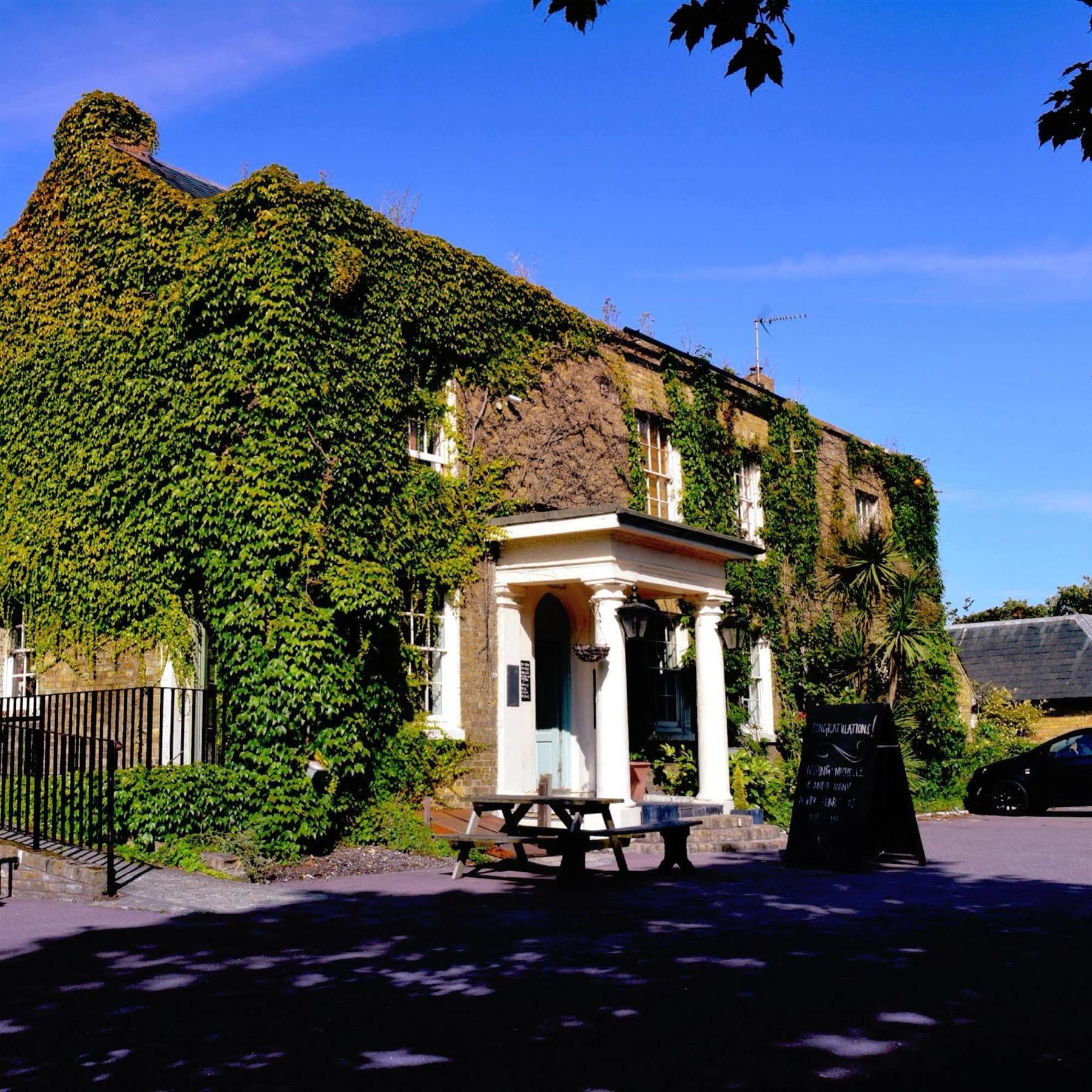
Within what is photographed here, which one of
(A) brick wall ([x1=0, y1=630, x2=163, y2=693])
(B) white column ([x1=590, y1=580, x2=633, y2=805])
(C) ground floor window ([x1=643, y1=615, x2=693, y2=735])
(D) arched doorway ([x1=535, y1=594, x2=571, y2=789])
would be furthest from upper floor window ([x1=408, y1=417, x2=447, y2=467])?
(C) ground floor window ([x1=643, y1=615, x2=693, y2=735])

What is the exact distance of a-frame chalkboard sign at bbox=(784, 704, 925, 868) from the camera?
1258 centimetres

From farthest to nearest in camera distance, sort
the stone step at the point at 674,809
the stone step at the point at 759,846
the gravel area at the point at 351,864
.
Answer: the stone step at the point at 674,809, the stone step at the point at 759,846, the gravel area at the point at 351,864

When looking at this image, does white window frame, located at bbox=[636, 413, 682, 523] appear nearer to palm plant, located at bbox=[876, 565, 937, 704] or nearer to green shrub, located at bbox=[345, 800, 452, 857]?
palm plant, located at bbox=[876, 565, 937, 704]

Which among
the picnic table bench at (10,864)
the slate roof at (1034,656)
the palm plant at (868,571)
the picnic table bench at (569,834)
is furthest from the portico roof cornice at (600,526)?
the slate roof at (1034,656)

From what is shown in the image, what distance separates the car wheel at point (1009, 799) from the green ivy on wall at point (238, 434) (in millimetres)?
10834

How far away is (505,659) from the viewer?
54.2 ft

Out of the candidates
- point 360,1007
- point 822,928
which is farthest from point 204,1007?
point 822,928

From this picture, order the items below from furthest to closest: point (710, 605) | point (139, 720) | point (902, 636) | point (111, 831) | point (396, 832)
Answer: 1. point (902, 636)
2. point (710, 605)
3. point (396, 832)
4. point (139, 720)
5. point (111, 831)

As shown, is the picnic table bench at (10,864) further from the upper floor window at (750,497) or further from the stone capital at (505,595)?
the upper floor window at (750,497)

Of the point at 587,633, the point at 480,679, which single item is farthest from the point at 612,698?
the point at 587,633

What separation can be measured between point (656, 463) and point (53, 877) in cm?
1202

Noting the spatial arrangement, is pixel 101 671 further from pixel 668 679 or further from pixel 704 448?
pixel 704 448

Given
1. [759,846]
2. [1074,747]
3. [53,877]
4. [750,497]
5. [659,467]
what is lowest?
[759,846]

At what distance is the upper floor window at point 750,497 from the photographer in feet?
73.2
